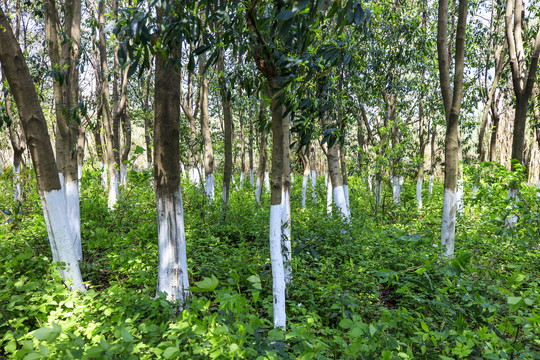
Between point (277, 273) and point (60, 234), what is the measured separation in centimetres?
256

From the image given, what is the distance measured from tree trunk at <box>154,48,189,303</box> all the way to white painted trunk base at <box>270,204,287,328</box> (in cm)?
111

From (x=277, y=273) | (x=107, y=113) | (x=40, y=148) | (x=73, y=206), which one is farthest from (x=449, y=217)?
(x=107, y=113)

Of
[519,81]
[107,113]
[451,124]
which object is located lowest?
[451,124]

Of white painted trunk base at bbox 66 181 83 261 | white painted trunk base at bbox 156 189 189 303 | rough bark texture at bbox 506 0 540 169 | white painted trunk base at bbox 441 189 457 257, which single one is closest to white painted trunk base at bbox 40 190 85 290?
white painted trunk base at bbox 156 189 189 303

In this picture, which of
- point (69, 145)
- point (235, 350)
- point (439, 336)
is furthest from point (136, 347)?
point (69, 145)

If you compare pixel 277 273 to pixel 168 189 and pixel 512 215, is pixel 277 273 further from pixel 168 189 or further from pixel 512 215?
pixel 512 215

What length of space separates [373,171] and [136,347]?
9.11 metres

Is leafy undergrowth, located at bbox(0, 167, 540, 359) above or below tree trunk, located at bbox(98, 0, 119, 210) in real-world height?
below

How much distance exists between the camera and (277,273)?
3412mm

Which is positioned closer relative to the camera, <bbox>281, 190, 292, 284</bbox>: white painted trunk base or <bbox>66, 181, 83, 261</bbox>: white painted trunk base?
<bbox>281, 190, 292, 284</bbox>: white painted trunk base

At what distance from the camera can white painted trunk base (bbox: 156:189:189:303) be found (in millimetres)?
3705

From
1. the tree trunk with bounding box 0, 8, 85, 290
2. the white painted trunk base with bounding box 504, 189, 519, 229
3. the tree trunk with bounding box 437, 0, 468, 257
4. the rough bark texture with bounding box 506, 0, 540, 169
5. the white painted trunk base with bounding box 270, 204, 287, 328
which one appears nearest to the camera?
the white painted trunk base with bounding box 270, 204, 287, 328

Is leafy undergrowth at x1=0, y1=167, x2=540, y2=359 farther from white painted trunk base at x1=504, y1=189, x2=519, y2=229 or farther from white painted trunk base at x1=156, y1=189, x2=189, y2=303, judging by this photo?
white painted trunk base at x1=156, y1=189, x2=189, y2=303

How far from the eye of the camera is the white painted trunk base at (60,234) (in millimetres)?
3668
